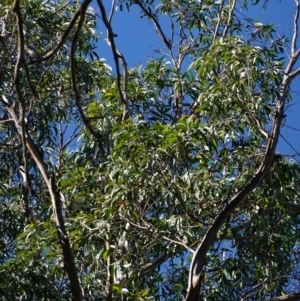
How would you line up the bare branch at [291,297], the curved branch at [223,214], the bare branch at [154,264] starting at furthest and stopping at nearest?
the bare branch at [154,264] < the bare branch at [291,297] < the curved branch at [223,214]

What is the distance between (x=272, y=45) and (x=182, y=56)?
1148mm

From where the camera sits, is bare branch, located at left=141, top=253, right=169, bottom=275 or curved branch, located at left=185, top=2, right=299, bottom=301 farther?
bare branch, located at left=141, top=253, right=169, bottom=275

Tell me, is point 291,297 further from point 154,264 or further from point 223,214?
point 154,264

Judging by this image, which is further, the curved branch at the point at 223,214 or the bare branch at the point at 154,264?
the bare branch at the point at 154,264

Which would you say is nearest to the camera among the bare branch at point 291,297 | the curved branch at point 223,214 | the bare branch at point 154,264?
the curved branch at point 223,214

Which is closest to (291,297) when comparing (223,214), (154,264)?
(223,214)

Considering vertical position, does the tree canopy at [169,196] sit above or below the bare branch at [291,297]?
above

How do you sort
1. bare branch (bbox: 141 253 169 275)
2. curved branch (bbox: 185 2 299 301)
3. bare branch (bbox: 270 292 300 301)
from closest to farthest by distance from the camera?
curved branch (bbox: 185 2 299 301), bare branch (bbox: 270 292 300 301), bare branch (bbox: 141 253 169 275)

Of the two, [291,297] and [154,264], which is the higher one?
[154,264]

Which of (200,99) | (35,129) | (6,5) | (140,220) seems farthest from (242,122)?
(6,5)

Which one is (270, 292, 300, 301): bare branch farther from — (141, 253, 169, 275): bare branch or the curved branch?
(141, 253, 169, 275): bare branch

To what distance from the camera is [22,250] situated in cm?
562

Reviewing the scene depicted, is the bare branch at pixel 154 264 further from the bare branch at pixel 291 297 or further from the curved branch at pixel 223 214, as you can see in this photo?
the bare branch at pixel 291 297

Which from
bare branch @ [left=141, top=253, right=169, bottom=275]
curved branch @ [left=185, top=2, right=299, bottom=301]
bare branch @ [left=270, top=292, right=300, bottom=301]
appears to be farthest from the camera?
bare branch @ [left=141, top=253, right=169, bottom=275]
